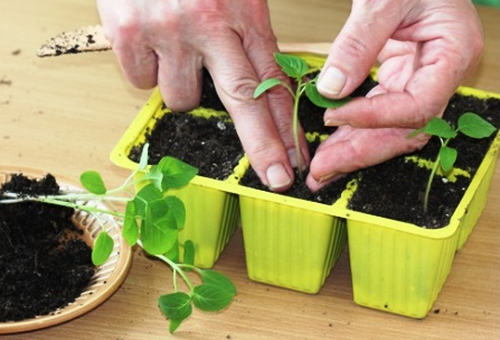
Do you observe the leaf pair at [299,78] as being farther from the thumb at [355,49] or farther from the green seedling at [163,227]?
the green seedling at [163,227]

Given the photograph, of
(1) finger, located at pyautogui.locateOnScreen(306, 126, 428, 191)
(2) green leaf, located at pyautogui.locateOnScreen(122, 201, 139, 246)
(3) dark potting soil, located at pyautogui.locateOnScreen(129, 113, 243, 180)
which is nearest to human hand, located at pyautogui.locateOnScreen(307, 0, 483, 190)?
(1) finger, located at pyautogui.locateOnScreen(306, 126, 428, 191)

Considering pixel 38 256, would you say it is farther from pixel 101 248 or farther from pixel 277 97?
pixel 277 97

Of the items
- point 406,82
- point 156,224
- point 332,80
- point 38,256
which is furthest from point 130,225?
point 406,82

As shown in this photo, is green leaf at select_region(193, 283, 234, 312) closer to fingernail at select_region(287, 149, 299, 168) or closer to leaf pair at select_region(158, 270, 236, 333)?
leaf pair at select_region(158, 270, 236, 333)

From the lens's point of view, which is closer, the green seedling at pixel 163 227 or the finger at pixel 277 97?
the green seedling at pixel 163 227

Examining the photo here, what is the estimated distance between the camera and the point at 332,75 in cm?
102

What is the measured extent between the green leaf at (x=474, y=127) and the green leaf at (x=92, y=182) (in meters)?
0.37

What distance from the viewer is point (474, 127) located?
1056 millimetres

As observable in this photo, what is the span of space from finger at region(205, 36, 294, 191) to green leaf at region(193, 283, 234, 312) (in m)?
0.14

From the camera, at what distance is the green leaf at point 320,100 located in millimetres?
1034

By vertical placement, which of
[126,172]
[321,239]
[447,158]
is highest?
[447,158]

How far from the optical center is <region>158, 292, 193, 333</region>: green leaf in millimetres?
1007

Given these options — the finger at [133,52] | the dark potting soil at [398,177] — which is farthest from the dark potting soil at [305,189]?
the finger at [133,52]

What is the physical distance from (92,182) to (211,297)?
0.16m
